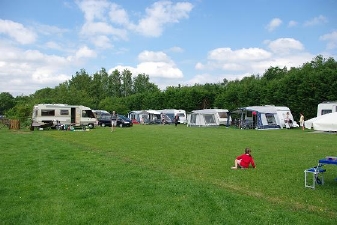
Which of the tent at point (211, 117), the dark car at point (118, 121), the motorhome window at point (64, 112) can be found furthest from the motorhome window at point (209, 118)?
the motorhome window at point (64, 112)

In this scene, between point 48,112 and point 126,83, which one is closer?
point 48,112

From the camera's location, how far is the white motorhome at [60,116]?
29141 mm

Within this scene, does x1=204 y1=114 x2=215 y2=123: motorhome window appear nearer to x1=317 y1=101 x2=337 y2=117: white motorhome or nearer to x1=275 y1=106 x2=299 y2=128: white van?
x1=275 y1=106 x2=299 y2=128: white van

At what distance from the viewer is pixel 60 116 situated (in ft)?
99.0

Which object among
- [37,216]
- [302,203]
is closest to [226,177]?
[302,203]

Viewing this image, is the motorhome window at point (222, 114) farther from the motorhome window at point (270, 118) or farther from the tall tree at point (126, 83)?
the tall tree at point (126, 83)

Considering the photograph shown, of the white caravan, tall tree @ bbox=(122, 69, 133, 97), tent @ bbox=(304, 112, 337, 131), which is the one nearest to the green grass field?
tent @ bbox=(304, 112, 337, 131)

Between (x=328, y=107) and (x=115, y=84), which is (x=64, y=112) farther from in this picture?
(x=115, y=84)

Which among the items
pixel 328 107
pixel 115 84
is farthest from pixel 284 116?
pixel 115 84

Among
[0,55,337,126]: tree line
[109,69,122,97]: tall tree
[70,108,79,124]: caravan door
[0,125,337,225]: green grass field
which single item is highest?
[109,69,122,97]: tall tree

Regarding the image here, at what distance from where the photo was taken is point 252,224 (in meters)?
5.39

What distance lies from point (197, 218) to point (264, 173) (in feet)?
14.3

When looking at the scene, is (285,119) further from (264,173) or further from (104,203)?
(104,203)

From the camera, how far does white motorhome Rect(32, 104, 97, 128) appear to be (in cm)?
2914
